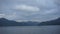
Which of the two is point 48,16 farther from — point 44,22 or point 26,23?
point 26,23

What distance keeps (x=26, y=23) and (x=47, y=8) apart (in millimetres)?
438

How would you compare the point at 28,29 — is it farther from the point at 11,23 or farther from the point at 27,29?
the point at 11,23

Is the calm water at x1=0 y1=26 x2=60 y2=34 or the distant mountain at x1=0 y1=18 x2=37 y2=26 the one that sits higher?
the distant mountain at x1=0 y1=18 x2=37 y2=26

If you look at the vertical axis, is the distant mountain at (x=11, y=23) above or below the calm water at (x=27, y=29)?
above

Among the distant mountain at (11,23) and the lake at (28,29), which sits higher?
the distant mountain at (11,23)

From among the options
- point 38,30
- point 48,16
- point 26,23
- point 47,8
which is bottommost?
point 38,30

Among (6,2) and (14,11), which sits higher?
(6,2)

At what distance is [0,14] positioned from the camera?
1898 mm

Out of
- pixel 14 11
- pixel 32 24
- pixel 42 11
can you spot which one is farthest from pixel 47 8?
pixel 14 11

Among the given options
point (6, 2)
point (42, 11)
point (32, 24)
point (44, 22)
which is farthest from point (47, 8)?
point (6, 2)

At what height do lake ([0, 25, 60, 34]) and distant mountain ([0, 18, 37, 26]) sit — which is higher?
distant mountain ([0, 18, 37, 26])

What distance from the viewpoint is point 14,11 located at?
1920 millimetres

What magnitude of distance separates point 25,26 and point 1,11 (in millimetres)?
471

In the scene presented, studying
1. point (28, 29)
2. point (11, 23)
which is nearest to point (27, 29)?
point (28, 29)
